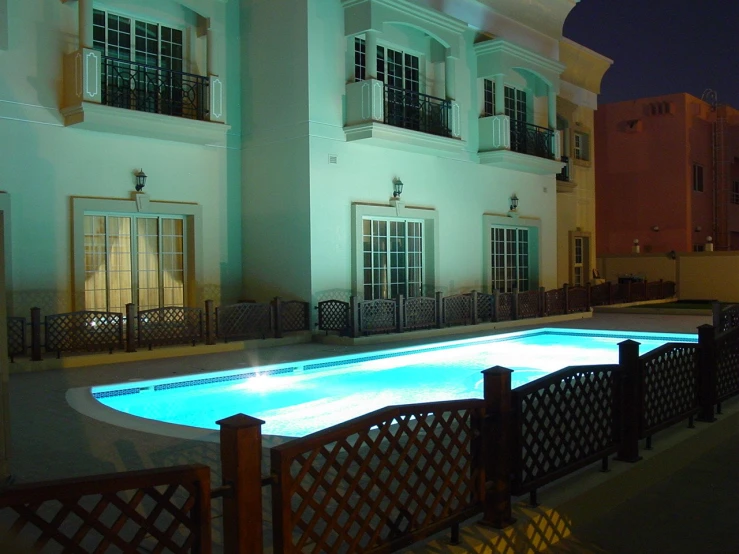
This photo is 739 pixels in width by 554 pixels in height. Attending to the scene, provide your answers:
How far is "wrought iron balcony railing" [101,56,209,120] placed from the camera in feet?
41.0

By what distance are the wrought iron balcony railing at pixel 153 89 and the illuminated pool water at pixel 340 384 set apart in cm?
563

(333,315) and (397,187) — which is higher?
(397,187)

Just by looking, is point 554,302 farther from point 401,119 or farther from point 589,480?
point 589,480

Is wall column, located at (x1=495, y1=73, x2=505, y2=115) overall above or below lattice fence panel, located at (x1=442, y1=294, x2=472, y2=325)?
above

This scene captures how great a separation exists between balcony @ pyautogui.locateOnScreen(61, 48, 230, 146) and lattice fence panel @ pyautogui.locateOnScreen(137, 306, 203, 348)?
3.41m

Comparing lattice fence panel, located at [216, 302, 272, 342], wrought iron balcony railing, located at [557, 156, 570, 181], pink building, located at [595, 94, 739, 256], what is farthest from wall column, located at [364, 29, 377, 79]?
pink building, located at [595, 94, 739, 256]

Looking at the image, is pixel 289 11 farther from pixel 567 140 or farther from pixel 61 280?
pixel 567 140

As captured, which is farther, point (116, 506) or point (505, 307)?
point (505, 307)

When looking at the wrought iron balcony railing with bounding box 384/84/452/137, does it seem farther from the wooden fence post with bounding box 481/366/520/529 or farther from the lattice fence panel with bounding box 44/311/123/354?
the wooden fence post with bounding box 481/366/520/529

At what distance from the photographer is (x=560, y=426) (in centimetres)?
472

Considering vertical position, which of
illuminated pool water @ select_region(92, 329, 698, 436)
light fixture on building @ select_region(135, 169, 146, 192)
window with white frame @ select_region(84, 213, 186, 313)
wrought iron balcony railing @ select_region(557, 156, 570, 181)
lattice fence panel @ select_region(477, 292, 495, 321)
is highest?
wrought iron balcony railing @ select_region(557, 156, 570, 181)

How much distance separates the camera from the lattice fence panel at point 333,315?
13.3 m

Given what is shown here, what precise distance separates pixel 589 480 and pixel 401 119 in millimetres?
11508

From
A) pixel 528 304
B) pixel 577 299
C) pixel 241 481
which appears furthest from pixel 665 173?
pixel 241 481
